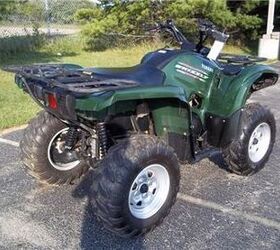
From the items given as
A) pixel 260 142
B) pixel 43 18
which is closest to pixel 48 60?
pixel 43 18

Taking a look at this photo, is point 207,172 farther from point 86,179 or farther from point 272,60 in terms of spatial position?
point 272,60

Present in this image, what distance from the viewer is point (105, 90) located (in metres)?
3.14

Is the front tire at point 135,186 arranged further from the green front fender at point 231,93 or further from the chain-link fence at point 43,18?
the chain-link fence at point 43,18

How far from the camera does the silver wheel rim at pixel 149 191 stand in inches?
139

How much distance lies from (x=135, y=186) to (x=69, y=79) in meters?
0.96

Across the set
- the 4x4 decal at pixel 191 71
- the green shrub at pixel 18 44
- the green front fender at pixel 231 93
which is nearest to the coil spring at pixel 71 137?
the 4x4 decal at pixel 191 71

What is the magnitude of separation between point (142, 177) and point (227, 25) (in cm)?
1416

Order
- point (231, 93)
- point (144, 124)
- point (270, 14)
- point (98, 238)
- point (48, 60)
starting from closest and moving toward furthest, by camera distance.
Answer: point (98, 238) → point (144, 124) → point (231, 93) → point (48, 60) → point (270, 14)

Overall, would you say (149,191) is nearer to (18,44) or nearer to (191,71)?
(191,71)

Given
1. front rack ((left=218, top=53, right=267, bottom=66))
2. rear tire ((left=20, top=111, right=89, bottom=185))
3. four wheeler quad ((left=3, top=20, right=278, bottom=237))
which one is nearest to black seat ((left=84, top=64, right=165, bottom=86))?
four wheeler quad ((left=3, top=20, right=278, bottom=237))

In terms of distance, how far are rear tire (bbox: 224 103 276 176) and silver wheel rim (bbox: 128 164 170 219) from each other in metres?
1.14

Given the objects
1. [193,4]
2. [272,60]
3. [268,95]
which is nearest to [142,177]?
[268,95]

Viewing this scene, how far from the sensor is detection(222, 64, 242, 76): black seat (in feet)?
14.4

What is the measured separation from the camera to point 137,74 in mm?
3725
